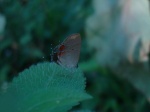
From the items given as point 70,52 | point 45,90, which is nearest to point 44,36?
point 70,52

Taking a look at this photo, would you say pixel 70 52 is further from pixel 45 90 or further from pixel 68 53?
pixel 45 90

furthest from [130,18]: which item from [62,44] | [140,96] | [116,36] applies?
[62,44]

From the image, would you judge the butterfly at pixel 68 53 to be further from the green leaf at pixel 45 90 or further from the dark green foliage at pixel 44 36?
the dark green foliage at pixel 44 36

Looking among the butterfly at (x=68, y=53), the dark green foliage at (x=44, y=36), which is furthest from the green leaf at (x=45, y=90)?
the dark green foliage at (x=44, y=36)

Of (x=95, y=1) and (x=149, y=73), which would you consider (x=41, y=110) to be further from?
(x=95, y=1)

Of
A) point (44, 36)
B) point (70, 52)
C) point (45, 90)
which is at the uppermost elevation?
point (44, 36)

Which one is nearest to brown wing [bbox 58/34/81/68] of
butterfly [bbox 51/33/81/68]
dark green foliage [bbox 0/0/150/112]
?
butterfly [bbox 51/33/81/68]

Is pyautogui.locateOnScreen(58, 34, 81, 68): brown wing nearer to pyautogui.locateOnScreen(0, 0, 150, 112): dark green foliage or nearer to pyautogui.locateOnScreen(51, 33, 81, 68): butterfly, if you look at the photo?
pyautogui.locateOnScreen(51, 33, 81, 68): butterfly
